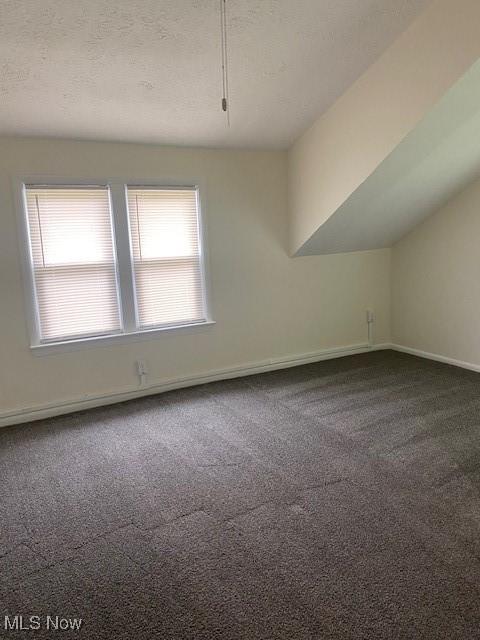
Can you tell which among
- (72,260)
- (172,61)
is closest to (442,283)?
(172,61)

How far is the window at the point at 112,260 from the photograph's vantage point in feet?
12.1

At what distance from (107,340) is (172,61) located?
2.23 m

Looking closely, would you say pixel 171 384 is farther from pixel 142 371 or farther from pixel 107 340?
pixel 107 340

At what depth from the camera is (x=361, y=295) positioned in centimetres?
533

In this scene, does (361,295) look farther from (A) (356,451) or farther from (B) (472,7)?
(B) (472,7)

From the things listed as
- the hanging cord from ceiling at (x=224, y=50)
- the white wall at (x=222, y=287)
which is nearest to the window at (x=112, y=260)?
the white wall at (x=222, y=287)

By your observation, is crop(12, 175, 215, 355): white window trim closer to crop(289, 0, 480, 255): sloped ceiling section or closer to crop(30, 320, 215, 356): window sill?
crop(30, 320, 215, 356): window sill

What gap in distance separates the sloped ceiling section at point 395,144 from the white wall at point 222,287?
302 mm

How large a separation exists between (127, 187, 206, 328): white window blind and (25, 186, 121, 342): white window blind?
0.24 meters

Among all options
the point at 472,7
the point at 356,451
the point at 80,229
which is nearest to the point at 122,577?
the point at 356,451

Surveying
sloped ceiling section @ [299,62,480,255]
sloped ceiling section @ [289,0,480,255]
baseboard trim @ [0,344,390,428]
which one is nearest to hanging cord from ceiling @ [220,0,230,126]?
sloped ceiling section @ [289,0,480,255]

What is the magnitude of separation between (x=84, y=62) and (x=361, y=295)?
3.69 metres

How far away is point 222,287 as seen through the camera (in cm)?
447

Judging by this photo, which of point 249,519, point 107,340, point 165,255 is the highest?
point 165,255
